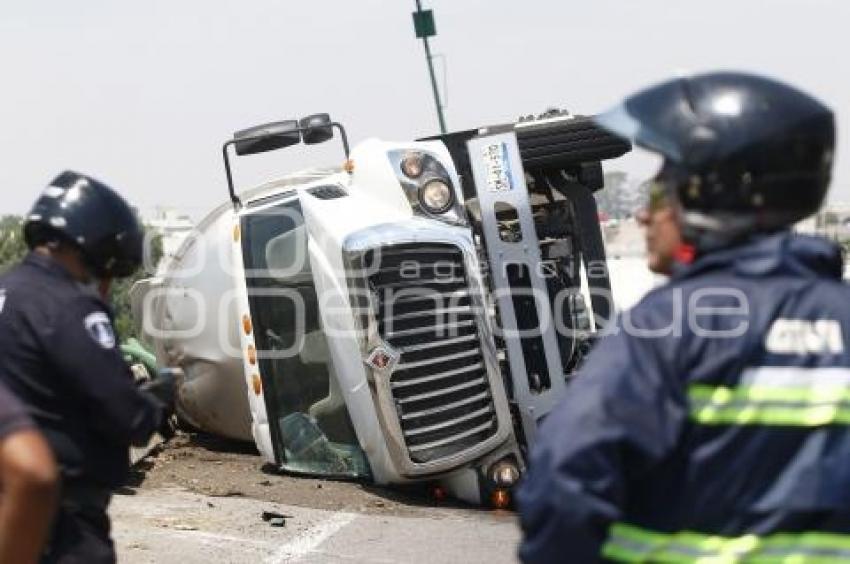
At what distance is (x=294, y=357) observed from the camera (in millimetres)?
7090

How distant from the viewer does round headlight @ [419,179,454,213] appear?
6863mm

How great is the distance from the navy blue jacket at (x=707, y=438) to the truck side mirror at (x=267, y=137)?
19.9 ft

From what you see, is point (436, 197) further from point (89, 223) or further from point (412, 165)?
point (89, 223)

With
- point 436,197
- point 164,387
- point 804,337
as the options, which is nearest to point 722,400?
point 804,337

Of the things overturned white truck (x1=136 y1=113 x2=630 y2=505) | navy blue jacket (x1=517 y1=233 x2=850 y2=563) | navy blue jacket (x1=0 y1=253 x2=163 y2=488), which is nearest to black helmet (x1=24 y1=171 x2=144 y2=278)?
navy blue jacket (x1=0 y1=253 x2=163 y2=488)

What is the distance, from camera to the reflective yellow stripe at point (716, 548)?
180cm

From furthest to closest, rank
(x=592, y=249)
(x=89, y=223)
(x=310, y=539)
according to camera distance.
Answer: (x=592, y=249)
(x=310, y=539)
(x=89, y=223)

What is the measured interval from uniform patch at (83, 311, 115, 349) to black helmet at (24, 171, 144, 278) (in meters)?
0.23

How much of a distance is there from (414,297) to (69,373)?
3.97m

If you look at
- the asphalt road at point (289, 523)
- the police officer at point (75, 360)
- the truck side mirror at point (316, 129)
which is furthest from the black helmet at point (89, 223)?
the truck side mirror at point (316, 129)

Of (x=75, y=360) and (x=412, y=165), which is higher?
(x=75, y=360)

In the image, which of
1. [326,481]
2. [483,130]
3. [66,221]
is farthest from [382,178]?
[66,221]

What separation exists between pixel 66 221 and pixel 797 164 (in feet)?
5.99

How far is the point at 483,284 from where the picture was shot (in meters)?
6.91
